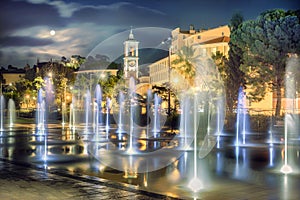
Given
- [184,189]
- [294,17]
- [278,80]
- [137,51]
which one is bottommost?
[184,189]

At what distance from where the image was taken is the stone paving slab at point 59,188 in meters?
8.21

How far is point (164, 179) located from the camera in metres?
10.3

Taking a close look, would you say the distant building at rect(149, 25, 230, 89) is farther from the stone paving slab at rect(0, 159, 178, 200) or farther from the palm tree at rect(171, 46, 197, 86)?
the stone paving slab at rect(0, 159, 178, 200)

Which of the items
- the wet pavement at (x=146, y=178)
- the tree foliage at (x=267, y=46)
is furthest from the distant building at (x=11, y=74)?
the wet pavement at (x=146, y=178)

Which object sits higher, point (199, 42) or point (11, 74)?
point (11, 74)

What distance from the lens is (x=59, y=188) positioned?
8922 mm

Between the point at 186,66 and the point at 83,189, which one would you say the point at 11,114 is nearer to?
the point at 186,66

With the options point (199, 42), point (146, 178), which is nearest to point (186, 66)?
point (199, 42)

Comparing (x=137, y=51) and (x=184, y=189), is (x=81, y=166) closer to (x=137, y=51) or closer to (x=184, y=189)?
(x=184, y=189)

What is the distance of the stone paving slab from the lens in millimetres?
8211

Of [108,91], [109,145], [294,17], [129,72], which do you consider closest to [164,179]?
→ [109,145]

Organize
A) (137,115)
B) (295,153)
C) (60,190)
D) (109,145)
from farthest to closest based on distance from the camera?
(137,115) → (109,145) → (295,153) → (60,190)

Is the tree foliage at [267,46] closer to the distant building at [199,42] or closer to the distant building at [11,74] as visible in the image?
the distant building at [199,42]

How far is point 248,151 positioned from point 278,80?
18.6 m
